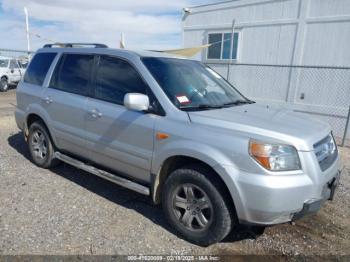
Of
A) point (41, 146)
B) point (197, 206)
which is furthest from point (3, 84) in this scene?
point (197, 206)

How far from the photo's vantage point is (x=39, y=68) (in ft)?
16.6

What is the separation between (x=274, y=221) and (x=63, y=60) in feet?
11.9

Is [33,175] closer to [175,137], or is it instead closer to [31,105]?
[31,105]

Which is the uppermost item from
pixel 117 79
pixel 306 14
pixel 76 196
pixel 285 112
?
pixel 306 14

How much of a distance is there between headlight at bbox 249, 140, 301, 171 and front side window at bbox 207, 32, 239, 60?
406 inches

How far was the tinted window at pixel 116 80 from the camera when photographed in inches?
144

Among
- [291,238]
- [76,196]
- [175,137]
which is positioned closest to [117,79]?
[175,137]

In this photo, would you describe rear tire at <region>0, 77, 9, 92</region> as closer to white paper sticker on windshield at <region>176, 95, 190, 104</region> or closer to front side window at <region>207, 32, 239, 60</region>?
front side window at <region>207, 32, 239, 60</region>

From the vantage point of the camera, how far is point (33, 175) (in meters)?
4.89

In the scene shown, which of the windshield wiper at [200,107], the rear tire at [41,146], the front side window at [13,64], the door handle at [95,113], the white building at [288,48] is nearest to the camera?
the windshield wiper at [200,107]

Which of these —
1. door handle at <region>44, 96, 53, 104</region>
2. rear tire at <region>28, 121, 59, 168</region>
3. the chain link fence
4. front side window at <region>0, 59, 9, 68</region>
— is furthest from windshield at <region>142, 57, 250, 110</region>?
front side window at <region>0, 59, 9, 68</region>

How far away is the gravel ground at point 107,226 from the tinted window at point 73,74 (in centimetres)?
140

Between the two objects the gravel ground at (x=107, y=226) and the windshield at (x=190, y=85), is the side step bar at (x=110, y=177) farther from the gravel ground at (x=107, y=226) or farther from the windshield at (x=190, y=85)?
the windshield at (x=190, y=85)

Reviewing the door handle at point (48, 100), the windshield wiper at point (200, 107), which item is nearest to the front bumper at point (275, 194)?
the windshield wiper at point (200, 107)
